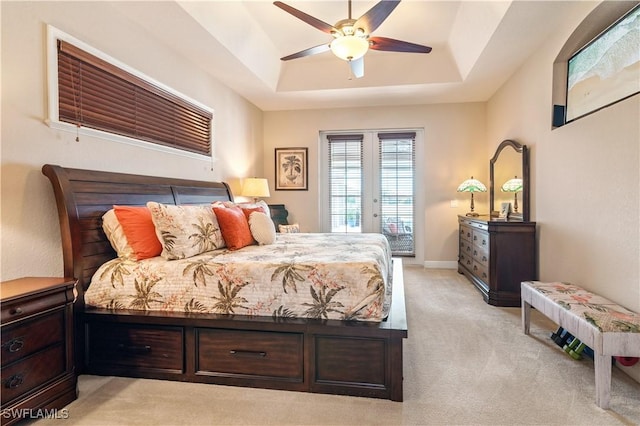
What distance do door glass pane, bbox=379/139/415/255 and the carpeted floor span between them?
332 centimetres

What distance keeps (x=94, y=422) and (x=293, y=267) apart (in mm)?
1288

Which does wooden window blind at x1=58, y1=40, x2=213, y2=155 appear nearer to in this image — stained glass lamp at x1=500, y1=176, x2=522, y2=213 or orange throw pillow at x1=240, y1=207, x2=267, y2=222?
orange throw pillow at x1=240, y1=207, x2=267, y2=222

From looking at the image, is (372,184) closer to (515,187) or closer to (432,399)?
(515,187)

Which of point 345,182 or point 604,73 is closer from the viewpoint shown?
point 604,73

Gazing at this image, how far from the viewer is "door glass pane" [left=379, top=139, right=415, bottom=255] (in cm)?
578

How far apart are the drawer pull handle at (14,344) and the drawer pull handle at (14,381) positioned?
0.41 ft

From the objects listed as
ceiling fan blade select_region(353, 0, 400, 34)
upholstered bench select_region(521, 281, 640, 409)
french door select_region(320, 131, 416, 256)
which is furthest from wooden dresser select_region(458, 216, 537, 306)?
ceiling fan blade select_region(353, 0, 400, 34)

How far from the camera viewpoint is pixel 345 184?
19.6 ft

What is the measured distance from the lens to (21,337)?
5.35ft

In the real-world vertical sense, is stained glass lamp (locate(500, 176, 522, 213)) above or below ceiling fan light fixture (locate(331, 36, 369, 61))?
below

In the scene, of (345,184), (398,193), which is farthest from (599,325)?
(345,184)

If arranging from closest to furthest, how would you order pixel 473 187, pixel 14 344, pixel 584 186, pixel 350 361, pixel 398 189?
pixel 14 344, pixel 350 361, pixel 584 186, pixel 473 187, pixel 398 189

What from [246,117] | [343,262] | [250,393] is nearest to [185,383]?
[250,393]

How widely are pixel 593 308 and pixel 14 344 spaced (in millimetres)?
3204
